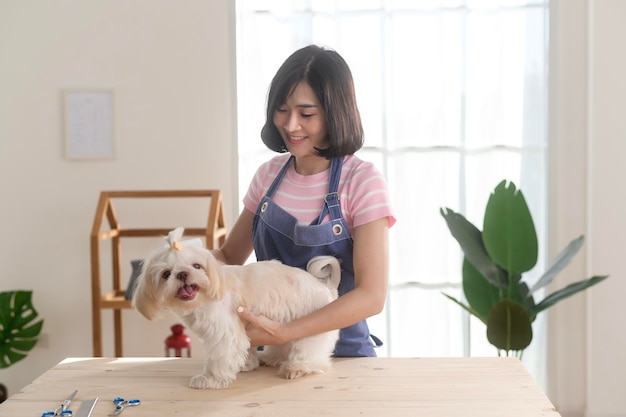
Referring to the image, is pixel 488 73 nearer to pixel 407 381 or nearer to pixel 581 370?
pixel 581 370

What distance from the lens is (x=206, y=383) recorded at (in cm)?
163

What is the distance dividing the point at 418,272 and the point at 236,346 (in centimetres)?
249

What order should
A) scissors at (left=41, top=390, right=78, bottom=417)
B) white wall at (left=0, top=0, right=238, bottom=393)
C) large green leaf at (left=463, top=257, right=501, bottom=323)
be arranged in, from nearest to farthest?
1. scissors at (left=41, top=390, right=78, bottom=417)
2. large green leaf at (left=463, top=257, right=501, bottom=323)
3. white wall at (left=0, top=0, right=238, bottom=393)

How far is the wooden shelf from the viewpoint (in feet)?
11.8

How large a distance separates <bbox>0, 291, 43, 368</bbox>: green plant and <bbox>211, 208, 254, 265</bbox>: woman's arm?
2.22m

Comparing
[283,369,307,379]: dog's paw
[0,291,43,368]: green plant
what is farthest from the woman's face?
[0,291,43,368]: green plant

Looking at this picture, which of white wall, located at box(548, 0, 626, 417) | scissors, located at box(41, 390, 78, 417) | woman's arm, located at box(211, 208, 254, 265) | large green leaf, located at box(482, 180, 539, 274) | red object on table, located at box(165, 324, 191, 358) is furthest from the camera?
white wall, located at box(548, 0, 626, 417)

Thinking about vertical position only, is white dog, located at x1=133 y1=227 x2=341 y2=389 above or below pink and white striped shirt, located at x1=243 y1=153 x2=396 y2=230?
below

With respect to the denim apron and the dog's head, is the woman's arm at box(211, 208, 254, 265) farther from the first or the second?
the dog's head

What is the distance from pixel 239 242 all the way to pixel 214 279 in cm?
58

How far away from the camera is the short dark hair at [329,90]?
5.97ft

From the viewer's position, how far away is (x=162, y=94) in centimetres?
401

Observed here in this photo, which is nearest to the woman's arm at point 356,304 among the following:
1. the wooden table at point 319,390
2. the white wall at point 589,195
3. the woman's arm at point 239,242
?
the wooden table at point 319,390

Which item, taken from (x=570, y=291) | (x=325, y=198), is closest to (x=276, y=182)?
(x=325, y=198)
